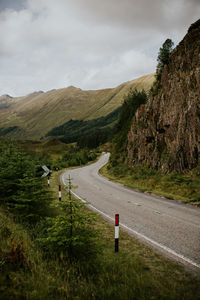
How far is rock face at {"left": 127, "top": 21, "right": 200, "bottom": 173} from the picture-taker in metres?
17.0

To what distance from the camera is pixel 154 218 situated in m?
8.84

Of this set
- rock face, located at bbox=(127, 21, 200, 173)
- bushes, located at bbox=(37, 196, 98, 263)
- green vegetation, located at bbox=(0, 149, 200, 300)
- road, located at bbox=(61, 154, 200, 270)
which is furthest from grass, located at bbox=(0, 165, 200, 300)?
rock face, located at bbox=(127, 21, 200, 173)

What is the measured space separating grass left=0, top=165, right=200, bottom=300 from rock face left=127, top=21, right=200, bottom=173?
13429 millimetres

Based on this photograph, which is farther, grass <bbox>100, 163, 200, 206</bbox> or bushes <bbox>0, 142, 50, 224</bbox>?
grass <bbox>100, 163, 200, 206</bbox>

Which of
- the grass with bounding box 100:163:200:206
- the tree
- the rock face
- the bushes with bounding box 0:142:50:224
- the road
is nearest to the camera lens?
the road

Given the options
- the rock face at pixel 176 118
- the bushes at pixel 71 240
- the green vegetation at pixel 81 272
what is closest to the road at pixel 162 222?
the green vegetation at pixel 81 272

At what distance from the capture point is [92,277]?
12.8 feet

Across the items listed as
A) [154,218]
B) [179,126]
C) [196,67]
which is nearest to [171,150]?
[179,126]

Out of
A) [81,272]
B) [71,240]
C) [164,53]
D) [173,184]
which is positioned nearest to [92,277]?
[81,272]

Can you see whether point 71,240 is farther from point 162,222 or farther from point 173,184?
point 173,184

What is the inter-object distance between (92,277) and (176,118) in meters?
18.2

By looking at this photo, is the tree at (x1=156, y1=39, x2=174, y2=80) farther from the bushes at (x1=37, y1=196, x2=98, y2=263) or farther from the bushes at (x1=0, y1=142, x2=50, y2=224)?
the bushes at (x1=37, y1=196, x2=98, y2=263)

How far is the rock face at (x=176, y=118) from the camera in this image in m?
17.0

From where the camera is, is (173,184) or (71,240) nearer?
(71,240)
